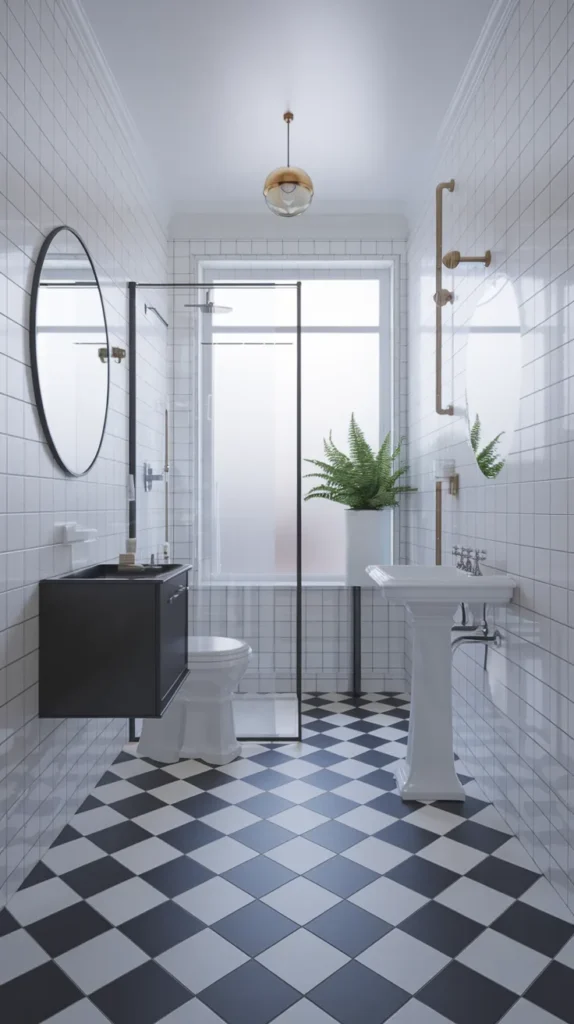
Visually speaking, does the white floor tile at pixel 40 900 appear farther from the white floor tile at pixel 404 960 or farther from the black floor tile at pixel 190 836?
the white floor tile at pixel 404 960

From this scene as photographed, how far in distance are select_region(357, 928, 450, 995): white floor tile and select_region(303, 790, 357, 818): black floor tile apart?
710mm

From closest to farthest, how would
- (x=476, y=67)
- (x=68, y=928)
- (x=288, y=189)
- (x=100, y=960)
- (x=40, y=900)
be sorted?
(x=100, y=960) → (x=68, y=928) → (x=40, y=900) → (x=476, y=67) → (x=288, y=189)

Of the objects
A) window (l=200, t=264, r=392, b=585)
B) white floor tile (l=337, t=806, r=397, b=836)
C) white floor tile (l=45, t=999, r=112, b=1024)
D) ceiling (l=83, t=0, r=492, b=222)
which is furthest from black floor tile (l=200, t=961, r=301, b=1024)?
ceiling (l=83, t=0, r=492, b=222)

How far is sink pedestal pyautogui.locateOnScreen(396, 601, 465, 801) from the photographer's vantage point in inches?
100

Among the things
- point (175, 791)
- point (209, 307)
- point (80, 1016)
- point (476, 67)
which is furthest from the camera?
point (209, 307)

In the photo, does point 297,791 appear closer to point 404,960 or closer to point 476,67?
point 404,960

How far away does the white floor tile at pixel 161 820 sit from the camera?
7.57ft

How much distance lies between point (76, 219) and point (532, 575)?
1980 millimetres

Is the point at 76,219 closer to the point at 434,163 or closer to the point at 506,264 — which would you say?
the point at 506,264

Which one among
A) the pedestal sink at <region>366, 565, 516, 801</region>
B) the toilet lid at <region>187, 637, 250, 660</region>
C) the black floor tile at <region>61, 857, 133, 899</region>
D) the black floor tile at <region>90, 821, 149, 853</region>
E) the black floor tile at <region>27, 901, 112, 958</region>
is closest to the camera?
the black floor tile at <region>27, 901, 112, 958</region>

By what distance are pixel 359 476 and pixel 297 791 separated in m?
1.80

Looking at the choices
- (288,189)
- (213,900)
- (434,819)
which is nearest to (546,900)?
(434,819)

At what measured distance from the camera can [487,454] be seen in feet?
8.58

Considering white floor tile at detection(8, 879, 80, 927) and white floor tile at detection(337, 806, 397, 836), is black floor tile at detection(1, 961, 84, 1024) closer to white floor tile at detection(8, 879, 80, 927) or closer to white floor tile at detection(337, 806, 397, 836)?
white floor tile at detection(8, 879, 80, 927)
